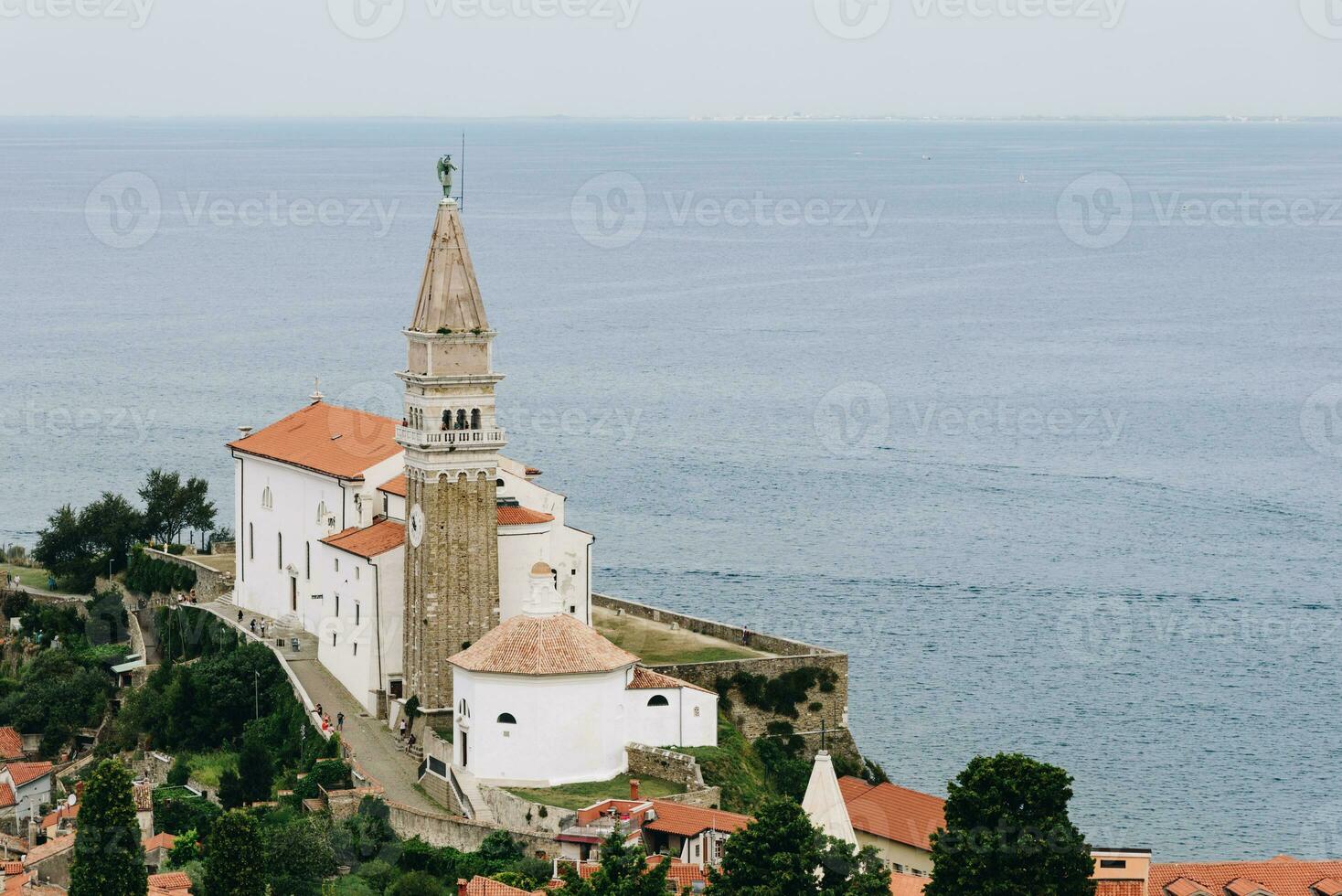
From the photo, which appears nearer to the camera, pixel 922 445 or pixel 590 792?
pixel 590 792

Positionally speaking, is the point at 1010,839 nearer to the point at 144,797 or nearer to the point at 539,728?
the point at 539,728

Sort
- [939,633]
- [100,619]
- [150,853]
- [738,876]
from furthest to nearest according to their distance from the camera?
1. [939,633]
2. [100,619]
3. [150,853]
4. [738,876]

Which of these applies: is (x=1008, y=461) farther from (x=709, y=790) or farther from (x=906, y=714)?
(x=709, y=790)

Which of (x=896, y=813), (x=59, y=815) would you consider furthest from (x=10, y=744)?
(x=896, y=813)

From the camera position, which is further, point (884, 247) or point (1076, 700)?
point (884, 247)

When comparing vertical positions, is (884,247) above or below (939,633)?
above

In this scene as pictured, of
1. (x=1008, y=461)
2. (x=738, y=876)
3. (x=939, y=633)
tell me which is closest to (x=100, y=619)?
(x=939, y=633)
